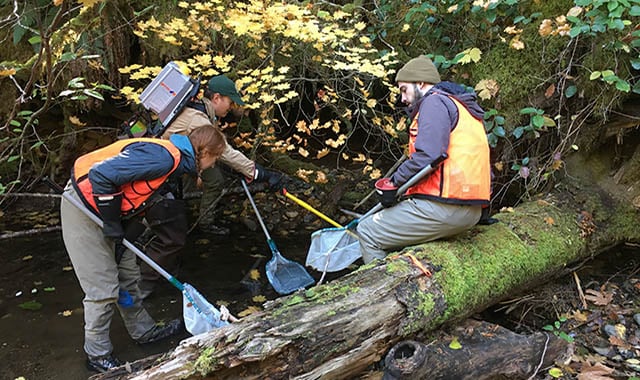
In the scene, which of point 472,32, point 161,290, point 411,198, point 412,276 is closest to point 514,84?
point 472,32

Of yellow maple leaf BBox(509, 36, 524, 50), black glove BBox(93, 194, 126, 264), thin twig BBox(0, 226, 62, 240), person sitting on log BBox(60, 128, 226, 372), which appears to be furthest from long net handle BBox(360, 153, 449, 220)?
thin twig BBox(0, 226, 62, 240)

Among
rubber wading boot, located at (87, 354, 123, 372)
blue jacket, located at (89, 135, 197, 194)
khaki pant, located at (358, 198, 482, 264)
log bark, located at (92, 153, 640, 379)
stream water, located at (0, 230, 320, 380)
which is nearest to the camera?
log bark, located at (92, 153, 640, 379)

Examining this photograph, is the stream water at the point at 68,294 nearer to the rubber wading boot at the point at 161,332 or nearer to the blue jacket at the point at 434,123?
the rubber wading boot at the point at 161,332

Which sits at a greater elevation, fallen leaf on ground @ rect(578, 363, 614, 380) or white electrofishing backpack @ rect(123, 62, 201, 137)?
white electrofishing backpack @ rect(123, 62, 201, 137)

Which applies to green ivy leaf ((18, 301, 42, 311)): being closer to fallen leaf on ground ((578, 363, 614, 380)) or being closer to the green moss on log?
the green moss on log

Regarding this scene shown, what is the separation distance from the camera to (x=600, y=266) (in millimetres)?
5344

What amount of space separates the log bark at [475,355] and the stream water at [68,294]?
7.88 feet

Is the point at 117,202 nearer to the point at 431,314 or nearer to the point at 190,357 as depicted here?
the point at 190,357

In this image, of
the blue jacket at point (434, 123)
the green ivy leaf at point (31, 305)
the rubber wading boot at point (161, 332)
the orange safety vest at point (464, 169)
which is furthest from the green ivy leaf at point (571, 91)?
the green ivy leaf at point (31, 305)

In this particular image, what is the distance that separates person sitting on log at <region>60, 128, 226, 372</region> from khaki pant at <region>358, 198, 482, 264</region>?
160cm

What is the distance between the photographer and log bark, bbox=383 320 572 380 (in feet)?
10.2

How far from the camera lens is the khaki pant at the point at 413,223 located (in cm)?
385

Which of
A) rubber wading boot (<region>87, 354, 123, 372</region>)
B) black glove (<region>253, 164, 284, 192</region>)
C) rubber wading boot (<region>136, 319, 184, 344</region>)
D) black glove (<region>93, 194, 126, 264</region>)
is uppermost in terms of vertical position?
black glove (<region>93, 194, 126, 264</region>)

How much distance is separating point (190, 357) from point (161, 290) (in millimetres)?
2950
